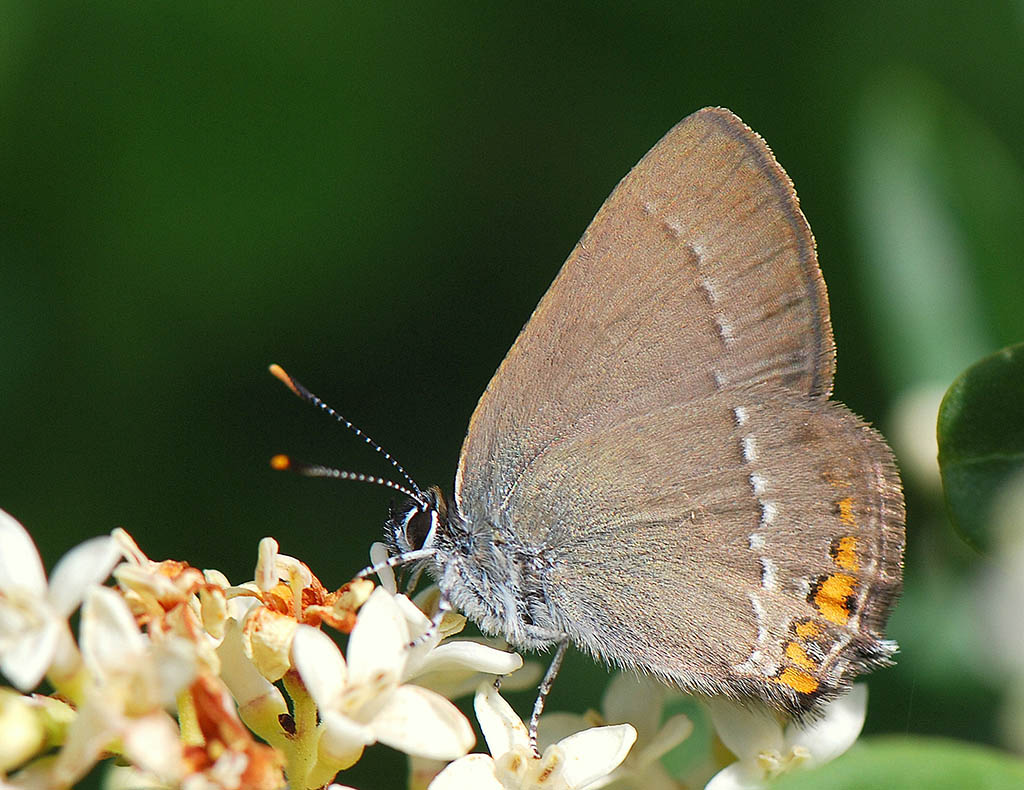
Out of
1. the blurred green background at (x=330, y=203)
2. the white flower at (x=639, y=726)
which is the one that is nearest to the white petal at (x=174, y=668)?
the white flower at (x=639, y=726)

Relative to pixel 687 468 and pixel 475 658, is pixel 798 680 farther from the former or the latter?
pixel 475 658

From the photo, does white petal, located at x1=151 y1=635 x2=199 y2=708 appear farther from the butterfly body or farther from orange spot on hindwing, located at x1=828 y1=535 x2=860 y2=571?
orange spot on hindwing, located at x1=828 y1=535 x2=860 y2=571

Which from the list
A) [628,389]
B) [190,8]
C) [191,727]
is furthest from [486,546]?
[190,8]

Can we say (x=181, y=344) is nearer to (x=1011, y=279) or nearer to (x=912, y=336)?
(x=912, y=336)

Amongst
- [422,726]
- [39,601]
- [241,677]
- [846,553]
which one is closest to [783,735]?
[846,553]

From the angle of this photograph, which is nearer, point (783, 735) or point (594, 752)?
point (594, 752)

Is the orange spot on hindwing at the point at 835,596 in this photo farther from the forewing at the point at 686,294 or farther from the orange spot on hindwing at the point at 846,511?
the forewing at the point at 686,294
